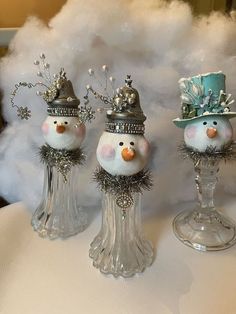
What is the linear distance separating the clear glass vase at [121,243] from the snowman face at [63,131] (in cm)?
8

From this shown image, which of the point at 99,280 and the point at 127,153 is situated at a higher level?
the point at 127,153

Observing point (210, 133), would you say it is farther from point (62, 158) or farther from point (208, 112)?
point (62, 158)

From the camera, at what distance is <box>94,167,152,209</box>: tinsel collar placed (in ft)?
1.34

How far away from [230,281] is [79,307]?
0.16m

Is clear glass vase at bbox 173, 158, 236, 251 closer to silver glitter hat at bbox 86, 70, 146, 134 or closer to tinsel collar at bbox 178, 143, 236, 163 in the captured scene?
tinsel collar at bbox 178, 143, 236, 163

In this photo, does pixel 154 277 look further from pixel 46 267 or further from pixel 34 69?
pixel 34 69

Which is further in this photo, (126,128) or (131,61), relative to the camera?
(131,61)

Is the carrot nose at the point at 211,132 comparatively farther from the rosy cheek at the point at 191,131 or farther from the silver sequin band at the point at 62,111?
the silver sequin band at the point at 62,111

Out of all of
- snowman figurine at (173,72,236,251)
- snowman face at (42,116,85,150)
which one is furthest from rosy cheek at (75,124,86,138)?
snowman figurine at (173,72,236,251)

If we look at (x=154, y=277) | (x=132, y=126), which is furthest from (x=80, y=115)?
(x=154, y=277)

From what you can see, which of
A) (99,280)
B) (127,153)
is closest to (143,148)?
(127,153)

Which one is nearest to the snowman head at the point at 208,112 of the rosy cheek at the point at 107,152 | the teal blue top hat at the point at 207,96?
the teal blue top hat at the point at 207,96

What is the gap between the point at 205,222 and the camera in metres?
0.53

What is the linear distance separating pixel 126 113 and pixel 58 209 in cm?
20
